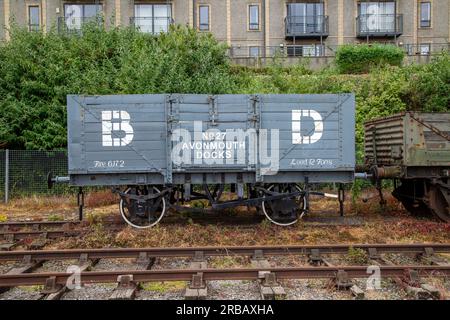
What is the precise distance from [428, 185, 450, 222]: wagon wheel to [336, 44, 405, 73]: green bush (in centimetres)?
1492

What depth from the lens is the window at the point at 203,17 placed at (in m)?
32.2

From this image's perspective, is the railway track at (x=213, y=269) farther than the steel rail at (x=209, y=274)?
No

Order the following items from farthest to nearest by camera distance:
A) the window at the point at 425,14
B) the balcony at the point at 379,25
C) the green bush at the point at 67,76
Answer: the window at the point at 425,14
the balcony at the point at 379,25
the green bush at the point at 67,76

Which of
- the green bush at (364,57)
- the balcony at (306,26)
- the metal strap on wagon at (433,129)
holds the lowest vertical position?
the metal strap on wagon at (433,129)

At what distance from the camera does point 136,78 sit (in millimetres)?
16234

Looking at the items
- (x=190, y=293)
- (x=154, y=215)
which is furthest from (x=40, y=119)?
(x=190, y=293)

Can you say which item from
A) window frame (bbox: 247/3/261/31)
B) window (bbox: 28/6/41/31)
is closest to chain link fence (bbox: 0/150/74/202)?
window (bbox: 28/6/41/31)

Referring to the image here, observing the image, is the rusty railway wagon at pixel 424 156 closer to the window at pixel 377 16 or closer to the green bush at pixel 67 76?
the green bush at pixel 67 76

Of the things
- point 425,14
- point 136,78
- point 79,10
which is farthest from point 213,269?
point 425,14

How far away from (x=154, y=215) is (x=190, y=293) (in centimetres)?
480

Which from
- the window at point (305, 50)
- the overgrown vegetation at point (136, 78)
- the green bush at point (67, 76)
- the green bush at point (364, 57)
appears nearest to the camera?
the green bush at point (67, 76)

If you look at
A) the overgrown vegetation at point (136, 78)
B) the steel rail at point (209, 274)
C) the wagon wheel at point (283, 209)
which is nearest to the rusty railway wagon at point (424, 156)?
the wagon wheel at point (283, 209)

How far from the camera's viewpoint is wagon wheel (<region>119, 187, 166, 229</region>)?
33.1 feet

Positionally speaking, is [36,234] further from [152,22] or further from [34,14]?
[34,14]
